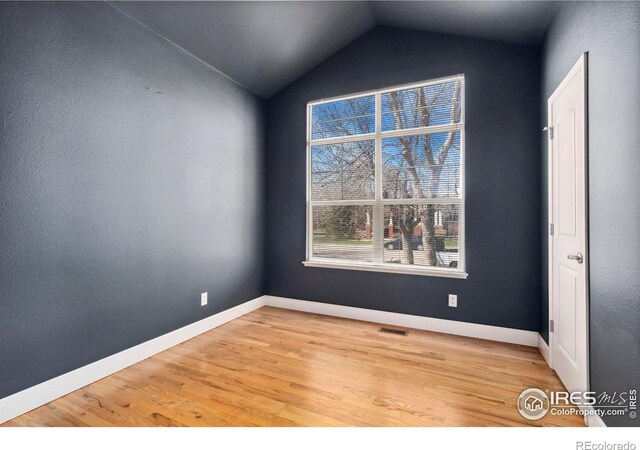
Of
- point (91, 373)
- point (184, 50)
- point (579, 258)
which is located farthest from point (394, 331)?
point (184, 50)

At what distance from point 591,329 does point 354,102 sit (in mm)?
2997

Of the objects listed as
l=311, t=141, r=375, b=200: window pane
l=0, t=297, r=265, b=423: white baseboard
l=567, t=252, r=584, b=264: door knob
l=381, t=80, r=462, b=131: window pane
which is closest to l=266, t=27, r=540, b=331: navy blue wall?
l=381, t=80, r=462, b=131: window pane

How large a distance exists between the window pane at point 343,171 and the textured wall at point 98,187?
118cm

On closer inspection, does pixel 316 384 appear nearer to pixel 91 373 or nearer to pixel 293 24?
pixel 91 373

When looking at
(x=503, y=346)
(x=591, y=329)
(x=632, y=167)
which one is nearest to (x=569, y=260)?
(x=591, y=329)

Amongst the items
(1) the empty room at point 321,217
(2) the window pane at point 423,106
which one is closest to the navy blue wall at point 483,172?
(1) the empty room at point 321,217

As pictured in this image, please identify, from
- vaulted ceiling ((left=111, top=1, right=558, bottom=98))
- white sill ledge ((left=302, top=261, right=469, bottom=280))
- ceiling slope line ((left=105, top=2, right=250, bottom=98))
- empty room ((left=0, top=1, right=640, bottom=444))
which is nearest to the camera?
empty room ((left=0, top=1, right=640, bottom=444))

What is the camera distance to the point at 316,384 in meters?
2.08

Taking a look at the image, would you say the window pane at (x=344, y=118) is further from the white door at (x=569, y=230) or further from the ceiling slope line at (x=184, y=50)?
the white door at (x=569, y=230)

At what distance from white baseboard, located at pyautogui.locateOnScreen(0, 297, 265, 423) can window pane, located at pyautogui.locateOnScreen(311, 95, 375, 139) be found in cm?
253

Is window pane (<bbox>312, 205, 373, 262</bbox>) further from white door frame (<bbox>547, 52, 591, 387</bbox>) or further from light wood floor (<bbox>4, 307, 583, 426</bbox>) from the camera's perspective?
white door frame (<bbox>547, 52, 591, 387</bbox>)

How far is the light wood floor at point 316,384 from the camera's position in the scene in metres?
1.72

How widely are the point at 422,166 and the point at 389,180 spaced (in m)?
0.38

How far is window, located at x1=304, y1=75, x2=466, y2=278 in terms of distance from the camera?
3.06 meters
